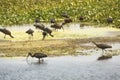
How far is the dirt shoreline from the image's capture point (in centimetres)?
3191

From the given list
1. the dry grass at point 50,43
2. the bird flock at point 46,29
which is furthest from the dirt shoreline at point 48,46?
the bird flock at point 46,29

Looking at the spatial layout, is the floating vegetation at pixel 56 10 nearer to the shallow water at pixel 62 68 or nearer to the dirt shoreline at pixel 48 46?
the dirt shoreline at pixel 48 46

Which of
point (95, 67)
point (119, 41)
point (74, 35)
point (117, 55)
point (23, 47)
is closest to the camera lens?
point (95, 67)

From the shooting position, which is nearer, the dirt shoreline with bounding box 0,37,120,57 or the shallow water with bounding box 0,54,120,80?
the shallow water with bounding box 0,54,120,80

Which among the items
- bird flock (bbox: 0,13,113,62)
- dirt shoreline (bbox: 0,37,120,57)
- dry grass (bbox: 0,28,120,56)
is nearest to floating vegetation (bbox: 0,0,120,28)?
bird flock (bbox: 0,13,113,62)

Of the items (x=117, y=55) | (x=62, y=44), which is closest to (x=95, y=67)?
(x=117, y=55)

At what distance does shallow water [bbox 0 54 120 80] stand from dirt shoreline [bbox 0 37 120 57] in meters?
1.54

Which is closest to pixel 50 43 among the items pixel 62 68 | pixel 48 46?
pixel 48 46

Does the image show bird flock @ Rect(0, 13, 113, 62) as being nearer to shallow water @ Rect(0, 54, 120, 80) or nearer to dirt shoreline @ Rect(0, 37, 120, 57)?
shallow water @ Rect(0, 54, 120, 80)

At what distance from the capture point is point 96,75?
25.7 meters

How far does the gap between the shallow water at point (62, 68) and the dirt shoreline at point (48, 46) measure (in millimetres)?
1536

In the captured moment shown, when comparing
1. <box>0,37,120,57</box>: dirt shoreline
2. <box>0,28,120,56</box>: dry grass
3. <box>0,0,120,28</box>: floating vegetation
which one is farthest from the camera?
<box>0,0,120,28</box>: floating vegetation

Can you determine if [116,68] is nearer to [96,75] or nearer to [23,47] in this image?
[96,75]

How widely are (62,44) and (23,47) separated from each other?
9.33ft
